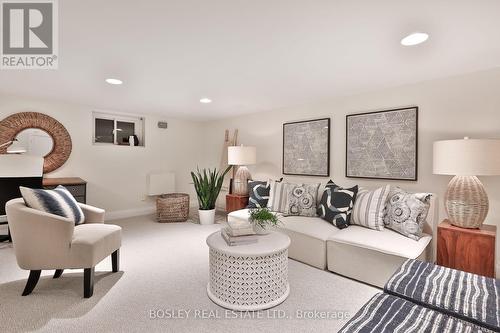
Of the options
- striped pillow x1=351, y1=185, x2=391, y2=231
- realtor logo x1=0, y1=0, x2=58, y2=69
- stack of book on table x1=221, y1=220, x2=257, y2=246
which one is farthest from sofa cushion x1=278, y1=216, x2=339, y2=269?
realtor logo x1=0, y1=0, x2=58, y2=69

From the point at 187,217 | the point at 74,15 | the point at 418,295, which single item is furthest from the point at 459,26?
the point at 187,217

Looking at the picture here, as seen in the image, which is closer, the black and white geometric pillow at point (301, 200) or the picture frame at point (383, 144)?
the picture frame at point (383, 144)

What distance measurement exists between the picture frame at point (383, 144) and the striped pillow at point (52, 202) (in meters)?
3.20

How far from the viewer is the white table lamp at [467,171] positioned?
6.48 ft

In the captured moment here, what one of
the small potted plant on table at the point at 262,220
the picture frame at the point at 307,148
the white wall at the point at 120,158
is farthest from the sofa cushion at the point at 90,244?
the picture frame at the point at 307,148

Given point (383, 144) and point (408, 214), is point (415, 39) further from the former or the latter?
point (408, 214)

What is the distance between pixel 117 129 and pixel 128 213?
163 cm

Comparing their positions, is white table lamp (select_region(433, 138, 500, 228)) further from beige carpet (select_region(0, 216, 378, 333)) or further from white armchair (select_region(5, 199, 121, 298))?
white armchair (select_region(5, 199, 121, 298))

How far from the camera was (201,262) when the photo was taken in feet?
9.01

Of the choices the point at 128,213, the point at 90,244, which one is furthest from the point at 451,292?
the point at 128,213

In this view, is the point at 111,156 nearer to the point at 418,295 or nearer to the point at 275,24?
the point at 275,24

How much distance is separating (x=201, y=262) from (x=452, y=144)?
266cm

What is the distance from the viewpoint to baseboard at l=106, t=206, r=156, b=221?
4535 millimetres

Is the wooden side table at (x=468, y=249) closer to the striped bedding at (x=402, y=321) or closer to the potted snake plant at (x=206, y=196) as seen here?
the striped bedding at (x=402, y=321)
